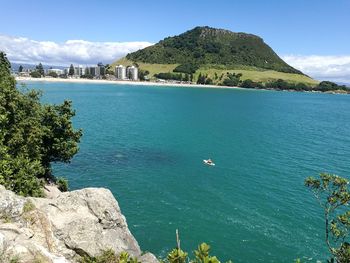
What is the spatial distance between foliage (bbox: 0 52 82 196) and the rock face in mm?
9910

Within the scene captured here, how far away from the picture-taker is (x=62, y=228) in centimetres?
3462

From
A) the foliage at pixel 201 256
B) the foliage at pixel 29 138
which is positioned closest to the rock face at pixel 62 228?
the foliage at pixel 29 138

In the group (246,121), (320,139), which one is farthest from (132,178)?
(246,121)

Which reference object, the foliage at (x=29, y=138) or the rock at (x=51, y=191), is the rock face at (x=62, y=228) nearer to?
the foliage at (x=29, y=138)

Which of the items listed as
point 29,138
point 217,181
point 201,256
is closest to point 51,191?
point 29,138

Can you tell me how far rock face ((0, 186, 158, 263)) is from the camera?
→ 2688cm

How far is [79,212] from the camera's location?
37531 mm

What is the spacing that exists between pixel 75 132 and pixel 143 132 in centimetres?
6824

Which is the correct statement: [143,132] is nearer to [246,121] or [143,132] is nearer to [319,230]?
[246,121]

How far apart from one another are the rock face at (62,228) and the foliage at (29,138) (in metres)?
9.91

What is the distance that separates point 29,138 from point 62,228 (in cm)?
2378

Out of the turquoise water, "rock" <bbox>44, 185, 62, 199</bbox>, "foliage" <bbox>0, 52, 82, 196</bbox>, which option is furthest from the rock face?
"rock" <bbox>44, 185, 62, 199</bbox>

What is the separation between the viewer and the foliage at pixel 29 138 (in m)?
46.4

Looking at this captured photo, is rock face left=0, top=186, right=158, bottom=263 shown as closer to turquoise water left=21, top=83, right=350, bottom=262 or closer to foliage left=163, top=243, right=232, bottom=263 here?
foliage left=163, top=243, right=232, bottom=263
